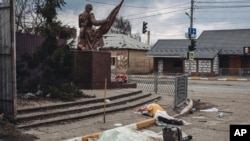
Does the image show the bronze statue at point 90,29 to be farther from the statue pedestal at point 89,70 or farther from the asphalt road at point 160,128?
the asphalt road at point 160,128

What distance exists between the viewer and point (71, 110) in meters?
11.0

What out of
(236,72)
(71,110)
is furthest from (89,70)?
(236,72)

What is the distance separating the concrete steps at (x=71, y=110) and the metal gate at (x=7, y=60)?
0.44 meters

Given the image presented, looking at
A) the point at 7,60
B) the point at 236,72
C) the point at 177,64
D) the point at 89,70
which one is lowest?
the point at 236,72

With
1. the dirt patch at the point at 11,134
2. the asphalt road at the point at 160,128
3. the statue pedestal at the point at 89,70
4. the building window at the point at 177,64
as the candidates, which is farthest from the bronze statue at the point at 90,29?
the building window at the point at 177,64

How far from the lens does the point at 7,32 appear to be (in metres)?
9.55

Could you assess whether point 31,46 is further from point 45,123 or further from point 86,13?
point 45,123

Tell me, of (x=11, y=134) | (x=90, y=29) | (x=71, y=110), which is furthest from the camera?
(x=90, y=29)

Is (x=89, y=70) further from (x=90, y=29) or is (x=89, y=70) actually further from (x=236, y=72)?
(x=236, y=72)

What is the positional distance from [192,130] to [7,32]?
18.6ft

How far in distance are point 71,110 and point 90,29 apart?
664 cm

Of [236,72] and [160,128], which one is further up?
[236,72]

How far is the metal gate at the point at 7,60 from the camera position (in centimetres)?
938

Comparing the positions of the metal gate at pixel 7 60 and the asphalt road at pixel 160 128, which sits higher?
the metal gate at pixel 7 60
